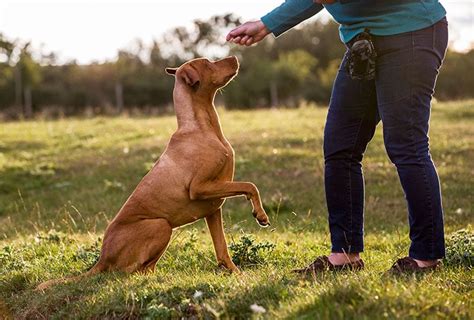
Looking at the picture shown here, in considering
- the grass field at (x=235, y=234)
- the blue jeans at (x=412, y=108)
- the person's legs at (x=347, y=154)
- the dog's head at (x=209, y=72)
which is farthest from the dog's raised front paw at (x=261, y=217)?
the dog's head at (x=209, y=72)

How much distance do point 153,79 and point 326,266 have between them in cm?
4194

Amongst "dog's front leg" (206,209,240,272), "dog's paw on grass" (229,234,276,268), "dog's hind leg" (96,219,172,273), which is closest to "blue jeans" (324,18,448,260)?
"dog's front leg" (206,209,240,272)

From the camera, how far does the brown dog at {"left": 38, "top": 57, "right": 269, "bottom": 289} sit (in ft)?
16.9

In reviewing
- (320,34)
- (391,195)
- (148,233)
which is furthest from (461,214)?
(320,34)

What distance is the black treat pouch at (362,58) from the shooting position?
4438mm

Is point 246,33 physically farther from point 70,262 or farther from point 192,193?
point 70,262

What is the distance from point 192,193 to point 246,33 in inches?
49.5

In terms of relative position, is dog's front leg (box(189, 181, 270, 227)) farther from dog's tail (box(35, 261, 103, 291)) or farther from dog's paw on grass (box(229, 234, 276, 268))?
dog's tail (box(35, 261, 103, 291))

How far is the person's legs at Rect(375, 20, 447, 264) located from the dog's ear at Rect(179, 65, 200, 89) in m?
1.58

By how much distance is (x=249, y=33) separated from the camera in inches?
206

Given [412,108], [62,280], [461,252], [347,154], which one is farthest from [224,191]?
[461,252]

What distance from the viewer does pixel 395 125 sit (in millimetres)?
4441

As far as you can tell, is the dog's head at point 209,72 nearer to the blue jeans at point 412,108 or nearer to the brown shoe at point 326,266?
the blue jeans at point 412,108

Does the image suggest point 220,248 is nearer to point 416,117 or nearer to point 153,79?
point 416,117
